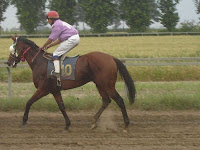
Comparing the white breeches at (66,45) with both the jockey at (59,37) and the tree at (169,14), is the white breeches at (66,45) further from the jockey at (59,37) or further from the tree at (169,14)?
the tree at (169,14)

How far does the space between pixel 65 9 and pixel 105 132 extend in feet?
188

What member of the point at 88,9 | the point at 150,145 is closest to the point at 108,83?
the point at 150,145

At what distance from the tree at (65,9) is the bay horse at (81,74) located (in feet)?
182

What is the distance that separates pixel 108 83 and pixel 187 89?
15.5 feet

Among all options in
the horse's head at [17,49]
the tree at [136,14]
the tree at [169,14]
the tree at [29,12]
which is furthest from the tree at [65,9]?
the horse's head at [17,49]

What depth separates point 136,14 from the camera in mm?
61188

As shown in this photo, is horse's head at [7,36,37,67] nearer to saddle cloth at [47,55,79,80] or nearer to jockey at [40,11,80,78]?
jockey at [40,11,80,78]

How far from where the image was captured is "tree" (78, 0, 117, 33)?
198ft

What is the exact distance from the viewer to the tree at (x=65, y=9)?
204 feet

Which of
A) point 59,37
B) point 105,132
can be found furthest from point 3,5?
point 105,132

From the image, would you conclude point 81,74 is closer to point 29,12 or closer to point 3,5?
point 29,12

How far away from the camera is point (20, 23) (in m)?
63.4

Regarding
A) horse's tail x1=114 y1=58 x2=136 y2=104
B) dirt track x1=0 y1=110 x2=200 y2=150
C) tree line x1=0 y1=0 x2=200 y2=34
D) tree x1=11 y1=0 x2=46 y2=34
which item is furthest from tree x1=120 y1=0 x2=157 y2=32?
horse's tail x1=114 y1=58 x2=136 y2=104

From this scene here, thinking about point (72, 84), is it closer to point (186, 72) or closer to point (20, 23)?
point (186, 72)
